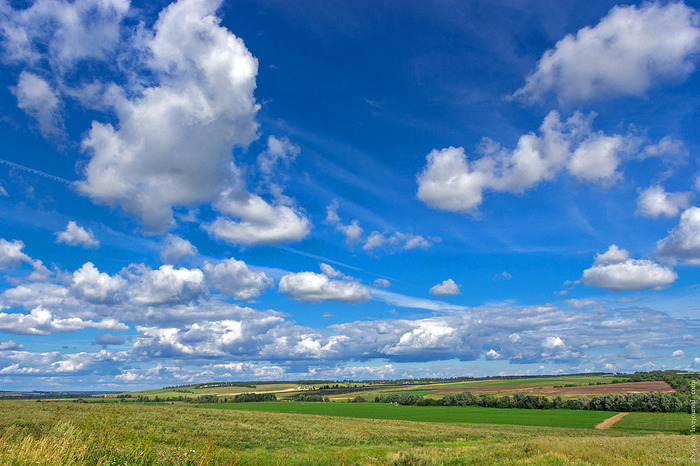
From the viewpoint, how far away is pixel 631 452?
68.0 feet

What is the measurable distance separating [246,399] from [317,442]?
144644 millimetres

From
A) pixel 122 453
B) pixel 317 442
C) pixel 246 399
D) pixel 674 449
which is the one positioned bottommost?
pixel 246 399

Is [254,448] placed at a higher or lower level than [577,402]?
higher

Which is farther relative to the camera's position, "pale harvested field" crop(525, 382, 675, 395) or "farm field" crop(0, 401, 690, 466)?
"pale harvested field" crop(525, 382, 675, 395)

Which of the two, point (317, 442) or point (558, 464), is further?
point (317, 442)

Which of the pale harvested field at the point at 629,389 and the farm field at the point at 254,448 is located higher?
the farm field at the point at 254,448

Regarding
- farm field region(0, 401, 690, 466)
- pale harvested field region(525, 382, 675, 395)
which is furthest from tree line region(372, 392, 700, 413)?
farm field region(0, 401, 690, 466)

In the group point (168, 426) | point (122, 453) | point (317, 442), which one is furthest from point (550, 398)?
point (122, 453)

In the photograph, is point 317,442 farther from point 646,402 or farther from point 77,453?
point 646,402

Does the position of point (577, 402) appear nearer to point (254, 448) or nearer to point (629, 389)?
point (629, 389)

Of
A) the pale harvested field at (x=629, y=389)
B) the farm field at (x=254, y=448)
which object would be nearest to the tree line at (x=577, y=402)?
the pale harvested field at (x=629, y=389)

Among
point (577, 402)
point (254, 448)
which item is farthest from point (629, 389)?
point (254, 448)

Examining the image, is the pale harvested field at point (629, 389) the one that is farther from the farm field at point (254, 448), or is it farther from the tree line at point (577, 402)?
the farm field at point (254, 448)

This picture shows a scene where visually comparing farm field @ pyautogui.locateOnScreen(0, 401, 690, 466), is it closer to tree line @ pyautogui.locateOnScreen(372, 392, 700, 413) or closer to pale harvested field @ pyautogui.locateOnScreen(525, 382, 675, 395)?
tree line @ pyautogui.locateOnScreen(372, 392, 700, 413)
